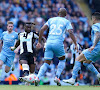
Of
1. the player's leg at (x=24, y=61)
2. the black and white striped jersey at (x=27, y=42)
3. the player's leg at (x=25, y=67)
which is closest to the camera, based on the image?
the player's leg at (x=25, y=67)

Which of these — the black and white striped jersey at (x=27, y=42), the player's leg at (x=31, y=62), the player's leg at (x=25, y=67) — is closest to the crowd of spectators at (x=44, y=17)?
the player's leg at (x=31, y=62)

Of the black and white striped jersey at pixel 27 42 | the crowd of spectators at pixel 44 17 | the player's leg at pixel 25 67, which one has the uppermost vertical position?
the crowd of spectators at pixel 44 17

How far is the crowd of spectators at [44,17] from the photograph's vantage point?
1705 centimetres

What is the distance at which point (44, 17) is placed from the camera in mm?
19891

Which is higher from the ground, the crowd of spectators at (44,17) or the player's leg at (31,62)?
the crowd of spectators at (44,17)

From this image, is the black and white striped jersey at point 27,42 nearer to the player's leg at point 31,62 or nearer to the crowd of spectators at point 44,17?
the player's leg at point 31,62

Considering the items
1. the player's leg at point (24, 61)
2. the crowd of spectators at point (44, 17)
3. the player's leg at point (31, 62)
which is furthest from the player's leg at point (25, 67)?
the crowd of spectators at point (44, 17)

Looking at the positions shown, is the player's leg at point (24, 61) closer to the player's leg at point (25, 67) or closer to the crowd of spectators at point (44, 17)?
the player's leg at point (25, 67)

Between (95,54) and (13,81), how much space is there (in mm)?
6888

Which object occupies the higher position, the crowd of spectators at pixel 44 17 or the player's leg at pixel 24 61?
the crowd of spectators at pixel 44 17

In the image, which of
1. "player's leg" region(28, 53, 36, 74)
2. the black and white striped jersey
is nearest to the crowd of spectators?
"player's leg" region(28, 53, 36, 74)

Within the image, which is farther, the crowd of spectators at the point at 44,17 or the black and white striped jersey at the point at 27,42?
the crowd of spectators at the point at 44,17

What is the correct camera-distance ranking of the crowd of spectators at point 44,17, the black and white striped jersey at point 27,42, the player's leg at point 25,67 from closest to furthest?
the player's leg at point 25,67 → the black and white striped jersey at point 27,42 → the crowd of spectators at point 44,17

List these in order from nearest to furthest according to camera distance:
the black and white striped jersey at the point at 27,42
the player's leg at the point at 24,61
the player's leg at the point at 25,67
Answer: the player's leg at the point at 25,67 < the player's leg at the point at 24,61 < the black and white striped jersey at the point at 27,42
